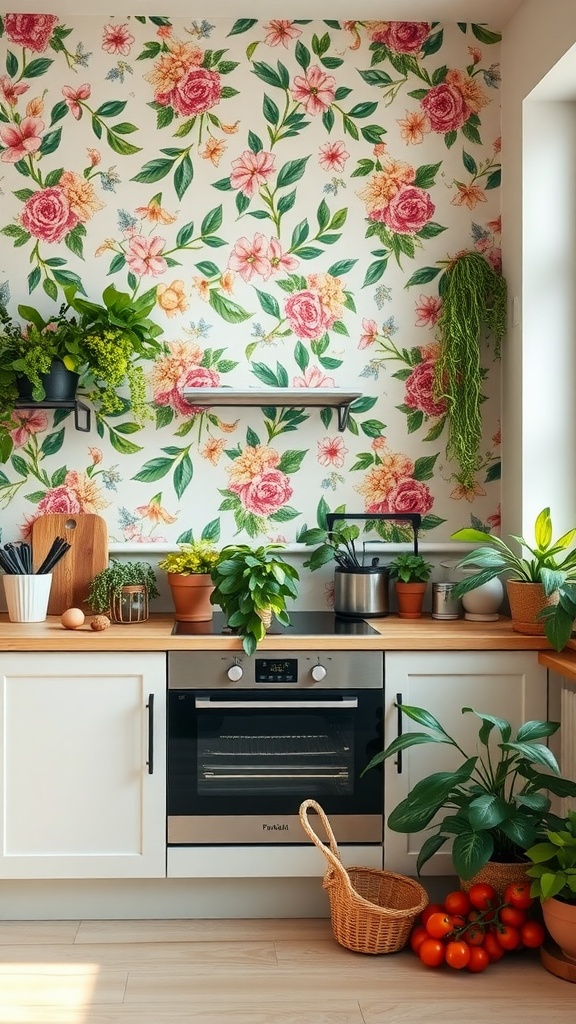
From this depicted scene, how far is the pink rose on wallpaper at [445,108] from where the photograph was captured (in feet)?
10.9

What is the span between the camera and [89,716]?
9.04 feet

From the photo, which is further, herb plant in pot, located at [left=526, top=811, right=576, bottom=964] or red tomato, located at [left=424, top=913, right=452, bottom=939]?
red tomato, located at [left=424, top=913, right=452, bottom=939]

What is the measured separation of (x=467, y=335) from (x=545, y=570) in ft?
2.88

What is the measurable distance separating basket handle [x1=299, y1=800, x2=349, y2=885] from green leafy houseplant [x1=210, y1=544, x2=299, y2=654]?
0.44m

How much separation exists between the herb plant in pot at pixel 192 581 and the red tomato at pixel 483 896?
111 cm

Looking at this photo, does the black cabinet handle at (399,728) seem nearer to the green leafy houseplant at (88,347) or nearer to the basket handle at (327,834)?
the basket handle at (327,834)

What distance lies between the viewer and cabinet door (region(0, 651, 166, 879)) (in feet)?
8.98

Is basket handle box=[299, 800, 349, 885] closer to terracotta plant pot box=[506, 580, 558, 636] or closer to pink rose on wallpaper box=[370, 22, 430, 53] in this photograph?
terracotta plant pot box=[506, 580, 558, 636]

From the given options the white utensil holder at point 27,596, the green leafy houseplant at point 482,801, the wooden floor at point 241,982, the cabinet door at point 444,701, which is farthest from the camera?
the white utensil holder at point 27,596

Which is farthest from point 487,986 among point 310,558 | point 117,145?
point 117,145

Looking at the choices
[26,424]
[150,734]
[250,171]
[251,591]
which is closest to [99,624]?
[150,734]

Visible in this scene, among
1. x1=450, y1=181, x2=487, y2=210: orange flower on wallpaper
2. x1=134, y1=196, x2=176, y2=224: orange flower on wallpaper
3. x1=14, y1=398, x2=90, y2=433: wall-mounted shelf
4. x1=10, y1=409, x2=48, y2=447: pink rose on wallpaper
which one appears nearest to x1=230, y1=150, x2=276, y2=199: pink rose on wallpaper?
x1=134, y1=196, x2=176, y2=224: orange flower on wallpaper

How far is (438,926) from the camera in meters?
2.48

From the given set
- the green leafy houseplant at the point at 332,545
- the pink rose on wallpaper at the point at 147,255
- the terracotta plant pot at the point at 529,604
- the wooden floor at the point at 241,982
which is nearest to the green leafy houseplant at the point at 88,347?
the pink rose on wallpaper at the point at 147,255
